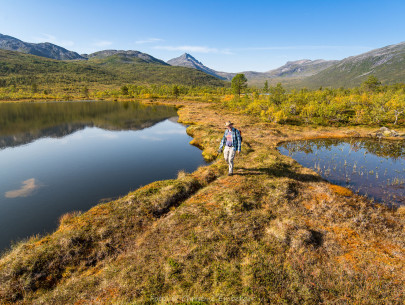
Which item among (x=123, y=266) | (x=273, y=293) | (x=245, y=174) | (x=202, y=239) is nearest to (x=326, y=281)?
(x=273, y=293)

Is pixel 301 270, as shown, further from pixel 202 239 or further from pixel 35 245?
pixel 35 245

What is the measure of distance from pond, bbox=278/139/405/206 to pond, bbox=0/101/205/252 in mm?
16251

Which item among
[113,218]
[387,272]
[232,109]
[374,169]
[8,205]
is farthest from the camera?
[232,109]

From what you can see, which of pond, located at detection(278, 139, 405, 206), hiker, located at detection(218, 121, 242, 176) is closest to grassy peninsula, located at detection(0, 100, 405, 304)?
hiker, located at detection(218, 121, 242, 176)

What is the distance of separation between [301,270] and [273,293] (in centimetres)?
192

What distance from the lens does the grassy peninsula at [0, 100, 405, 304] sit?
7082mm

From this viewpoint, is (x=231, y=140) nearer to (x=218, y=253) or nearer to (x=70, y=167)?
(x=218, y=253)

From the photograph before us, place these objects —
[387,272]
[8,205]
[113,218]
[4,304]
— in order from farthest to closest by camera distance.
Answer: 1. [8,205]
2. [113,218]
3. [387,272]
4. [4,304]

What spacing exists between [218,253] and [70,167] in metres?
24.3

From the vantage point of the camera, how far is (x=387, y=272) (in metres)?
8.06

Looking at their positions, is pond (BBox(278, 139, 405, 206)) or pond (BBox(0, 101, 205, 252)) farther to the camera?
pond (BBox(278, 139, 405, 206))

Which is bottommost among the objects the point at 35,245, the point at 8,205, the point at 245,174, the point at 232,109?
the point at 8,205

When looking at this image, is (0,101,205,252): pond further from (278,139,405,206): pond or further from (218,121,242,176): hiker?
(278,139,405,206): pond

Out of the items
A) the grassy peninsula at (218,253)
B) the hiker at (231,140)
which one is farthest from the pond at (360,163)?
the hiker at (231,140)
